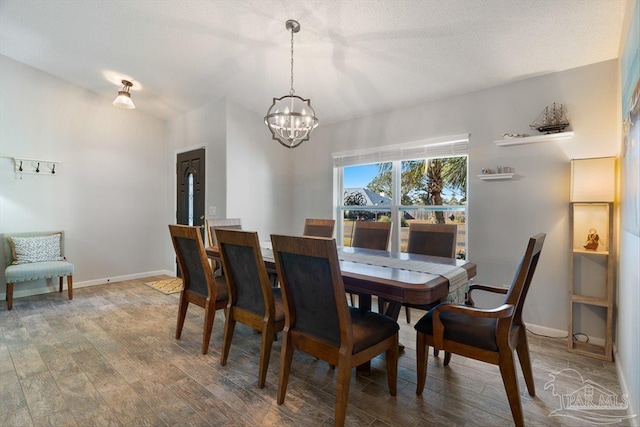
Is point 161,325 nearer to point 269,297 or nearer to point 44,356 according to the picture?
point 44,356

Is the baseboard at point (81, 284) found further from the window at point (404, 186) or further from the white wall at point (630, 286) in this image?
the white wall at point (630, 286)

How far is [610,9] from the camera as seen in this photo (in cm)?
211

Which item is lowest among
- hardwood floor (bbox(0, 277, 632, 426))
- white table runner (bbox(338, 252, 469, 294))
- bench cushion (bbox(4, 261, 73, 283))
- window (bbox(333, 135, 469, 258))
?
hardwood floor (bbox(0, 277, 632, 426))

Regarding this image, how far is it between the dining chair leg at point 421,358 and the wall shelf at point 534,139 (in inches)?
84.2

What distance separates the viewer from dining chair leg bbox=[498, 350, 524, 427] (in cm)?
163

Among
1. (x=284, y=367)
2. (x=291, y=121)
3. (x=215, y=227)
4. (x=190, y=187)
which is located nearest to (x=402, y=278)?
(x=284, y=367)

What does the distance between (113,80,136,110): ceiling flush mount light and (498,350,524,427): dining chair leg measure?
4622mm

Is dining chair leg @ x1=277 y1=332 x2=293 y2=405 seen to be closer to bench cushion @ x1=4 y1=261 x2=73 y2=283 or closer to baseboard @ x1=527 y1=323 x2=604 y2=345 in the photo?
baseboard @ x1=527 y1=323 x2=604 y2=345

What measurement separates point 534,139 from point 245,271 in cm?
279

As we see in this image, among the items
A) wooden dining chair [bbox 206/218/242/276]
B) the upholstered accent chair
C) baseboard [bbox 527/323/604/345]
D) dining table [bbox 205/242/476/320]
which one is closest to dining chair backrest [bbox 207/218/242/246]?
wooden dining chair [bbox 206/218/242/276]

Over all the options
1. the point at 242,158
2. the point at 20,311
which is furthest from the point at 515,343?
the point at 20,311

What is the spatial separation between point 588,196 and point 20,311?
18.9 feet

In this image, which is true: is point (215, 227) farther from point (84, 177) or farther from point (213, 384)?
point (84, 177)

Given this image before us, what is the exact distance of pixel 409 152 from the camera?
12.7 ft
